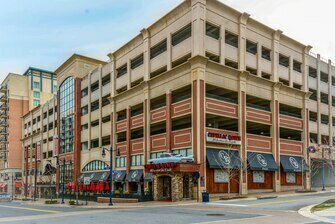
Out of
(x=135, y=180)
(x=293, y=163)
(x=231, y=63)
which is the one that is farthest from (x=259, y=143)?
(x=135, y=180)

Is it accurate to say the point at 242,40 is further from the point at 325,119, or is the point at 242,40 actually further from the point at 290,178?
the point at 325,119

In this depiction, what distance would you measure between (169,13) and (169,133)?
15.8 m

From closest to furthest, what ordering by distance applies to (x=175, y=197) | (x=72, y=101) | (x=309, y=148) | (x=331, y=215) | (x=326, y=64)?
1. (x=331, y=215)
2. (x=175, y=197)
3. (x=309, y=148)
4. (x=326, y=64)
5. (x=72, y=101)

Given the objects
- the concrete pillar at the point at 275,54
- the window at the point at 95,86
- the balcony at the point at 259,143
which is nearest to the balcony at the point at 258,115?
the balcony at the point at 259,143

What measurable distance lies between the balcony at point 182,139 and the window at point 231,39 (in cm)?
1351

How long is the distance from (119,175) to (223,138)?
22.3 meters

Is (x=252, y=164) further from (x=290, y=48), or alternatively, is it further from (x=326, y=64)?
(x=326, y=64)

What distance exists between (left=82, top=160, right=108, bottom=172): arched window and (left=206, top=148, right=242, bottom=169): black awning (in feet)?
91.2

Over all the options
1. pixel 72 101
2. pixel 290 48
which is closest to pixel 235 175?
pixel 290 48

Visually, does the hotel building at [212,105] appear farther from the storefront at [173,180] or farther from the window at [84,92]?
the window at [84,92]

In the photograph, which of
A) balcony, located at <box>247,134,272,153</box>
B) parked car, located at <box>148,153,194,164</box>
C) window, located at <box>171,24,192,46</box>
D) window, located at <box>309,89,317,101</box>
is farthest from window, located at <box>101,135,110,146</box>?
window, located at <box>309,89,317,101</box>

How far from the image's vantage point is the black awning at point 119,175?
6061 cm

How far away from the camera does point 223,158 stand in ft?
149

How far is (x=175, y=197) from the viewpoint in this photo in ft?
136
